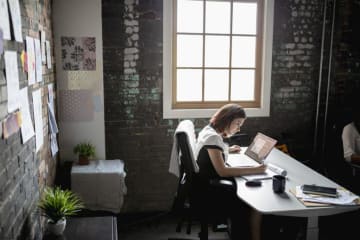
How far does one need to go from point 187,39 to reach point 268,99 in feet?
3.52

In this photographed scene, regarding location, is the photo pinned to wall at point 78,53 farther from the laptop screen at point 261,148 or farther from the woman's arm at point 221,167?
the laptop screen at point 261,148

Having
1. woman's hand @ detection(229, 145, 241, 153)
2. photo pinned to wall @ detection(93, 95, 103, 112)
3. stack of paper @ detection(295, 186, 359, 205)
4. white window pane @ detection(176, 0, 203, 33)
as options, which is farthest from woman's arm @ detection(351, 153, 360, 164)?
photo pinned to wall @ detection(93, 95, 103, 112)

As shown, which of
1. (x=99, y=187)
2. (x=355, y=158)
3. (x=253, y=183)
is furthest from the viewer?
(x=355, y=158)

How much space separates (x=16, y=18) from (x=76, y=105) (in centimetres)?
182

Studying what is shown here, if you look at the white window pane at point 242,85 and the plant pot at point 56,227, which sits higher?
the white window pane at point 242,85

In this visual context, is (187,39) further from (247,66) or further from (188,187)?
(188,187)

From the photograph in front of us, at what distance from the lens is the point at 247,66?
395 centimetres

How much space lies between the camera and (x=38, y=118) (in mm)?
2365

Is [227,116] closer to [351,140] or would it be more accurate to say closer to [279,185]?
[279,185]

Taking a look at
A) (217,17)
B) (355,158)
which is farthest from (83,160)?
(355,158)

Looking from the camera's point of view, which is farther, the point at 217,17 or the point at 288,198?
the point at 217,17

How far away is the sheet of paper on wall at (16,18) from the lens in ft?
5.54

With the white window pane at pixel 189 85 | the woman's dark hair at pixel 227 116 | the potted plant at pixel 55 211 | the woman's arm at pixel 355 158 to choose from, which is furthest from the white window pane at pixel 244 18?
the potted plant at pixel 55 211

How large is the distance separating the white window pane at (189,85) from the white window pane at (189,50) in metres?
0.08
